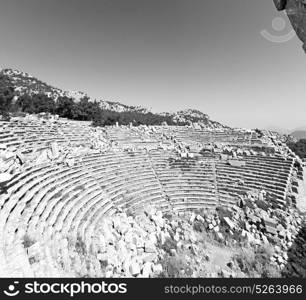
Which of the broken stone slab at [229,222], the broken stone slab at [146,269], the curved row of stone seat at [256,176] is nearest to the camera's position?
the broken stone slab at [146,269]

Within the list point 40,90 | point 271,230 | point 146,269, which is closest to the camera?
point 146,269

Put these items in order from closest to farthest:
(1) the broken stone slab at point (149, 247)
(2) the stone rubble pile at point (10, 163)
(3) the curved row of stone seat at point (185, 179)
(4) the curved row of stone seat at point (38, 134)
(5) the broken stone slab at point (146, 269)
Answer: (5) the broken stone slab at point (146, 269)
(2) the stone rubble pile at point (10, 163)
(1) the broken stone slab at point (149, 247)
(4) the curved row of stone seat at point (38, 134)
(3) the curved row of stone seat at point (185, 179)

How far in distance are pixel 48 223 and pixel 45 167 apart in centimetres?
440

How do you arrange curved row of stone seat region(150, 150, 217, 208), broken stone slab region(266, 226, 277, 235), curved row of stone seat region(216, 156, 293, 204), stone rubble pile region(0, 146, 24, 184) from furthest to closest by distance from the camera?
1. curved row of stone seat region(216, 156, 293, 204)
2. curved row of stone seat region(150, 150, 217, 208)
3. broken stone slab region(266, 226, 277, 235)
4. stone rubble pile region(0, 146, 24, 184)

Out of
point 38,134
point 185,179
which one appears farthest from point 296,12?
point 38,134

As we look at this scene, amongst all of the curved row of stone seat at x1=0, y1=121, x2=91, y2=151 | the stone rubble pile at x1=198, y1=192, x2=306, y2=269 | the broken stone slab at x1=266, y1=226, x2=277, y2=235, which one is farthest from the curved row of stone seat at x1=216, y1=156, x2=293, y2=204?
the curved row of stone seat at x1=0, y1=121, x2=91, y2=151

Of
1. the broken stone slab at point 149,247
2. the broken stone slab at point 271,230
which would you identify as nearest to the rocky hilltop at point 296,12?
the broken stone slab at point 149,247

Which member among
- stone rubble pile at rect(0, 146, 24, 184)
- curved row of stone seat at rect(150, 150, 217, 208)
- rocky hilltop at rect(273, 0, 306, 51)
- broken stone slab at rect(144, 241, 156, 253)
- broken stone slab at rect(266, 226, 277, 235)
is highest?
rocky hilltop at rect(273, 0, 306, 51)

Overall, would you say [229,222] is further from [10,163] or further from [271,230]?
[10,163]

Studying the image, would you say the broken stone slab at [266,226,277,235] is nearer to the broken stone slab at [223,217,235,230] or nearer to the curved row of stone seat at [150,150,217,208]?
the broken stone slab at [223,217,235,230]

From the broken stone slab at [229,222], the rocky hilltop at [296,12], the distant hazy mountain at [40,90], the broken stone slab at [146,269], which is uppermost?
the distant hazy mountain at [40,90]

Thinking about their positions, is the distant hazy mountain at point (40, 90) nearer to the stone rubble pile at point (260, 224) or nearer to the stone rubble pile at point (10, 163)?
the stone rubble pile at point (260, 224)

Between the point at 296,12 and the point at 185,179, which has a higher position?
the point at 296,12

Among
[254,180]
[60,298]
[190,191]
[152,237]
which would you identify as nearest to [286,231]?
[254,180]
